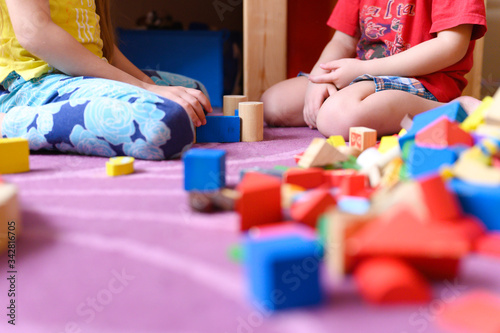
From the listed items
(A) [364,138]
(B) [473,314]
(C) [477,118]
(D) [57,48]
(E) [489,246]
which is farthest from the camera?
(D) [57,48]

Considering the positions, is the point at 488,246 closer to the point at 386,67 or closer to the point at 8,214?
the point at 8,214

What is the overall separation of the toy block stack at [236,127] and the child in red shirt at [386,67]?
16 cm

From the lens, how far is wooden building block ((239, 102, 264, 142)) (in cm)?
114

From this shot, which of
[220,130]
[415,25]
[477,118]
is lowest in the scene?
[220,130]

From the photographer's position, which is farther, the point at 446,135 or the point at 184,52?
the point at 184,52

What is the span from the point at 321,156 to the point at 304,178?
96mm

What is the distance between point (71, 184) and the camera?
75 centimetres

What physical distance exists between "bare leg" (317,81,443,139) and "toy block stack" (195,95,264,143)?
0.16m

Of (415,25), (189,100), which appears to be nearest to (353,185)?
(189,100)

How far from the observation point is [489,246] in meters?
0.48

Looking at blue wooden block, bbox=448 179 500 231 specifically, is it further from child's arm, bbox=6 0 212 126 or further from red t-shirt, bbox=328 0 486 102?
red t-shirt, bbox=328 0 486 102

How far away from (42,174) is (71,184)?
94mm

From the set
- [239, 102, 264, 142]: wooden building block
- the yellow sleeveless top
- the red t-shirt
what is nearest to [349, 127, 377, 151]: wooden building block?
[239, 102, 264, 142]: wooden building block

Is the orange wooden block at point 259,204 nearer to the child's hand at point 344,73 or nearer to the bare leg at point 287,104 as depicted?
the child's hand at point 344,73
